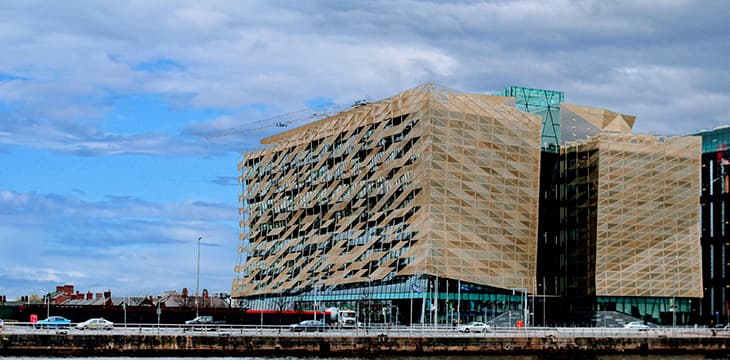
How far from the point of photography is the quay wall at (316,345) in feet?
334

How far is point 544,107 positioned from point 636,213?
77.9 ft

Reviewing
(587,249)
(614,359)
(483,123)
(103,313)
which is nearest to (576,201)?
(587,249)

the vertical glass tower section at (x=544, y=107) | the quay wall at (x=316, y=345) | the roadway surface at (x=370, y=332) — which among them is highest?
the vertical glass tower section at (x=544, y=107)

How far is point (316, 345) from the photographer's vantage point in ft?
356

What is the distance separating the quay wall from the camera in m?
102

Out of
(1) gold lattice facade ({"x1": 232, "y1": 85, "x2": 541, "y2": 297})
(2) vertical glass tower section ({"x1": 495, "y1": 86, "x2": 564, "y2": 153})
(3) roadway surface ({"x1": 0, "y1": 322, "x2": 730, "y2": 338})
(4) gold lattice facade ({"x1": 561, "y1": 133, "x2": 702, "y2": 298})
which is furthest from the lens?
(2) vertical glass tower section ({"x1": 495, "y1": 86, "x2": 564, "y2": 153})

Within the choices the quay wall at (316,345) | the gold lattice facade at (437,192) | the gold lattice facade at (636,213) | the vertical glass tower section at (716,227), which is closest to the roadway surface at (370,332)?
the quay wall at (316,345)

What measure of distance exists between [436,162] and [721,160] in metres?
56.8

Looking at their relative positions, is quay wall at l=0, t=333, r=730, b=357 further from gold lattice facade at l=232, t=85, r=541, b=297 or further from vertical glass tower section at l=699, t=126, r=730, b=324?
vertical glass tower section at l=699, t=126, r=730, b=324

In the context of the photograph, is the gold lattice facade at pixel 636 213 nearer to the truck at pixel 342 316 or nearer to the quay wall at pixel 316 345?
the truck at pixel 342 316

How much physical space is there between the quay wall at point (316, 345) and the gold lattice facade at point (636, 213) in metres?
39.3

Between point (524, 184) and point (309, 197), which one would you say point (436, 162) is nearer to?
point (524, 184)

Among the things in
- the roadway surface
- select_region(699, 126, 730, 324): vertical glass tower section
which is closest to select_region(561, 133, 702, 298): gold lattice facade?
select_region(699, 126, 730, 324): vertical glass tower section

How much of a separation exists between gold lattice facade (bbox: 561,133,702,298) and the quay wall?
39.3 meters
